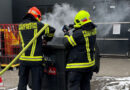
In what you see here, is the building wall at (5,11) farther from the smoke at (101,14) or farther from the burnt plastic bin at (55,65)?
the burnt plastic bin at (55,65)

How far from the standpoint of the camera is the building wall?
1048 centimetres

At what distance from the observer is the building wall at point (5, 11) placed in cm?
1048

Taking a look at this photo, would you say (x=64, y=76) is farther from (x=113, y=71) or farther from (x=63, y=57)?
(x=113, y=71)

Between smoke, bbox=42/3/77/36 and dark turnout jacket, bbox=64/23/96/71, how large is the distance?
6.31m

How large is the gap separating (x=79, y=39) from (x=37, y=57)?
87 cm

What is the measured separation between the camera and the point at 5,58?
6.80 m

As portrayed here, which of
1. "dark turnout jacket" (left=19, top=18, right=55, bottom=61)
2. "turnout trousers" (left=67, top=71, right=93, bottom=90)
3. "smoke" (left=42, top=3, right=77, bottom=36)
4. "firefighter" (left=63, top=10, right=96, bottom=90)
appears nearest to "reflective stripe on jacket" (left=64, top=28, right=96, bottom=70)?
"firefighter" (left=63, top=10, right=96, bottom=90)

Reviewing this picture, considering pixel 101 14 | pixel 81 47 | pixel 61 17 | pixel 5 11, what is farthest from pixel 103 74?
pixel 5 11

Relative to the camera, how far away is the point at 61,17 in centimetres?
973

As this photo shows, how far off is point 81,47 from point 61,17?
6.68m

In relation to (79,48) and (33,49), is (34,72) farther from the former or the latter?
(79,48)

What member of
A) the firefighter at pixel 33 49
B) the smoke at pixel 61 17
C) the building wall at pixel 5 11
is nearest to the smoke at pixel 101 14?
the smoke at pixel 61 17

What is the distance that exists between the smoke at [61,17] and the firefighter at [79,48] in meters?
6.30

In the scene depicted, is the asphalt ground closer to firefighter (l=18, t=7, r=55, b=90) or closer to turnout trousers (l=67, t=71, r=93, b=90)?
turnout trousers (l=67, t=71, r=93, b=90)
